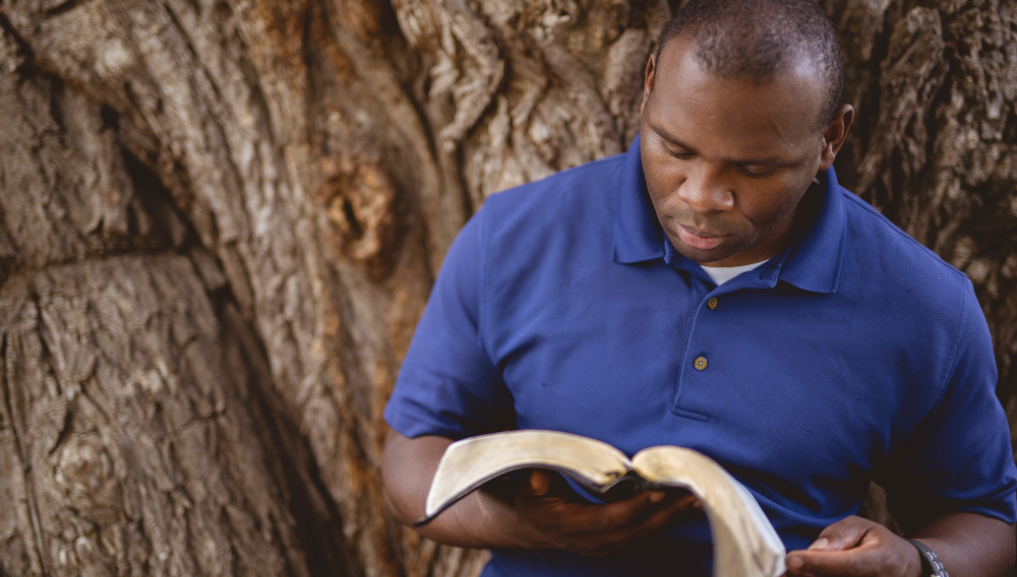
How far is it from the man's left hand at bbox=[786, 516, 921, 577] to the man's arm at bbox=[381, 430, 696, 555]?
0.23 meters

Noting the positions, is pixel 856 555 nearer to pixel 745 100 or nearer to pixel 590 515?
pixel 590 515

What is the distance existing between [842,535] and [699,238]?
2.16 feet

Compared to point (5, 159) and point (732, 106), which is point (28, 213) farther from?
point (732, 106)

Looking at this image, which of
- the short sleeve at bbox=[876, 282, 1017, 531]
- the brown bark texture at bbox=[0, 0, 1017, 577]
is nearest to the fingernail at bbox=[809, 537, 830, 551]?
the short sleeve at bbox=[876, 282, 1017, 531]

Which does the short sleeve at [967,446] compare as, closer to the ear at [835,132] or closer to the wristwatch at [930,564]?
the wristwatch at [930,564]

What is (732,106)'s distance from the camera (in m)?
1.01

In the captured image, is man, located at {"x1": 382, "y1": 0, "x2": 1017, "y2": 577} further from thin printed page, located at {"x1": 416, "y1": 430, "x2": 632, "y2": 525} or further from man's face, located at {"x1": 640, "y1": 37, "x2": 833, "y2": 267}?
thin printed page, located at {"x1": 416, "y1": 430, "x2": 632, "y2": 525}

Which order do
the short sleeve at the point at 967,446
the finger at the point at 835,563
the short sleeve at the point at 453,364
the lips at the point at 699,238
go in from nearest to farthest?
the finger at the point at 835,563, the lips at the point at 699,238, the short sleeve at the point at 967,446, the short sleeve at the point at 453,364

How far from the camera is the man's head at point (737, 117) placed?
1004 millimetres

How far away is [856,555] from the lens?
3.64 ft

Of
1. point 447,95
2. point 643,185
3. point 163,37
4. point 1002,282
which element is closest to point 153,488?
point 163,37

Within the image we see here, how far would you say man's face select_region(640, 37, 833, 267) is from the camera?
1.01 meters

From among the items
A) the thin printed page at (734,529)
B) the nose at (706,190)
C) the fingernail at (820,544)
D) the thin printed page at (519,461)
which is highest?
the nose at (706,190)

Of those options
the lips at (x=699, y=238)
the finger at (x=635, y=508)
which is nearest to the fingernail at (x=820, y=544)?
the finger at (x=635, y=508)
